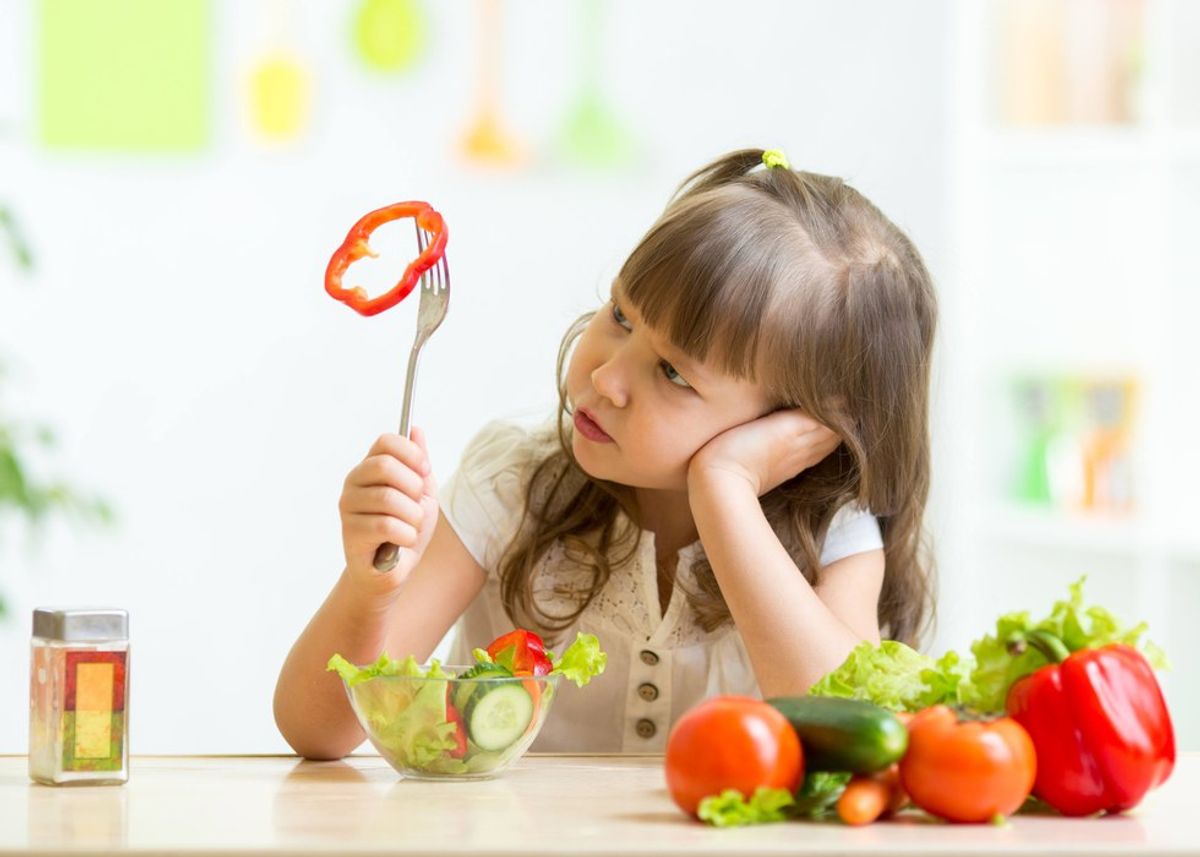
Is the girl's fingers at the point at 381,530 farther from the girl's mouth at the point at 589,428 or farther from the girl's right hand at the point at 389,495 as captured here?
the girl's mouth at the point at 589,428

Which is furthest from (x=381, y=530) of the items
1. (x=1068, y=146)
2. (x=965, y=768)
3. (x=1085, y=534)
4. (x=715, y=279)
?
(x=1068, y=146)

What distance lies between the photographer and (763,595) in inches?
52.0

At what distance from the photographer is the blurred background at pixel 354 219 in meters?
3.05

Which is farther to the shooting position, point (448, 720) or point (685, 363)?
point (685, 363)

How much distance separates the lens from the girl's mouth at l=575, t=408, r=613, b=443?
1383 mm

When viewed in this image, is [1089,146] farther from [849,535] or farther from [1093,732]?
[1093,732]

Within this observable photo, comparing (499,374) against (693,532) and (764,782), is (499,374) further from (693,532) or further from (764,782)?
(764,782)

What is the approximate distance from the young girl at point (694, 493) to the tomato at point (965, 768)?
0.41 metres

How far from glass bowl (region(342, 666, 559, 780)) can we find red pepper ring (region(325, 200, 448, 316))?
28cm

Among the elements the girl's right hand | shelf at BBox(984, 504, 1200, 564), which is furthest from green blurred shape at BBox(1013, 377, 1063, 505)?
the girl's right hand

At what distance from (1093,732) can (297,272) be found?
2376 mm

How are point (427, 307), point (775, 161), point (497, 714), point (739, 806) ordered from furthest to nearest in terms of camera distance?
1. point (775, 161)
2. point (427, 307)
3. point (497, 714)
4. point (739, 806)

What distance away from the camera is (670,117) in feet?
10.2

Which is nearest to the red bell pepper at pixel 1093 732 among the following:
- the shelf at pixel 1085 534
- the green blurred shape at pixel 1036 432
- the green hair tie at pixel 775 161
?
the green hair tie at pixel 775 161
